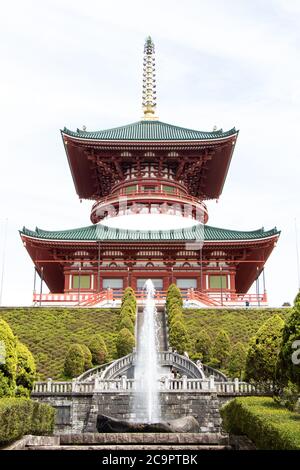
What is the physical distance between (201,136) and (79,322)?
21.1 metres

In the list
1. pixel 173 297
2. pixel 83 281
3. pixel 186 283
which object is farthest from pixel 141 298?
pixel 83 281

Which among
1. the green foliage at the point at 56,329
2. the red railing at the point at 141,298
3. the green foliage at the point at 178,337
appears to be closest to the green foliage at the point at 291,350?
the green foliage at the point at 56,329

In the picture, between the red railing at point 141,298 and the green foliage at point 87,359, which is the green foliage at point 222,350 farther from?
the red railing at point 141,298

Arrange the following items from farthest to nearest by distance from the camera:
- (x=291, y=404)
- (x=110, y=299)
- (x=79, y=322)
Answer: (x=110, y=299) < (x=79, y=322) < (x=291, y=404)

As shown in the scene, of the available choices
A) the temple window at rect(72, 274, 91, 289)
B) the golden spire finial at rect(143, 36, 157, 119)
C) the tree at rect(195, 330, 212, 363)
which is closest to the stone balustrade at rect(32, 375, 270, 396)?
the tree at rect(195, 330, 212, 363)

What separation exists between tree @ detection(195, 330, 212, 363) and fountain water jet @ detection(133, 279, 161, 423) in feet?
7.17

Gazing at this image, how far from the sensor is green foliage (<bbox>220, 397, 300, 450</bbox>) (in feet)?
40.0

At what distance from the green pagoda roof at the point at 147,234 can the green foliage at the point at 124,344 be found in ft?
46.8

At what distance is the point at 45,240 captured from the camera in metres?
44.1

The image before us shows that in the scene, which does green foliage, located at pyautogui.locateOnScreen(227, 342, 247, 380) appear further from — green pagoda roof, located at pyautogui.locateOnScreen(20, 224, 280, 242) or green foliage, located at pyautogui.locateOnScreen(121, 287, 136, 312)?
green pagoda roof, located at pyautogui.locateOnScreen(20, 224, 280, 242)

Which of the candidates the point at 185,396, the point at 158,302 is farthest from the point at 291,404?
the point at 158,302

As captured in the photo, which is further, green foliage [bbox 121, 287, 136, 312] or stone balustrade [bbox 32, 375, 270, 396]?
green foliage [bbox 121, 287, 136, 312]

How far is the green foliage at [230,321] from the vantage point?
112 feet
